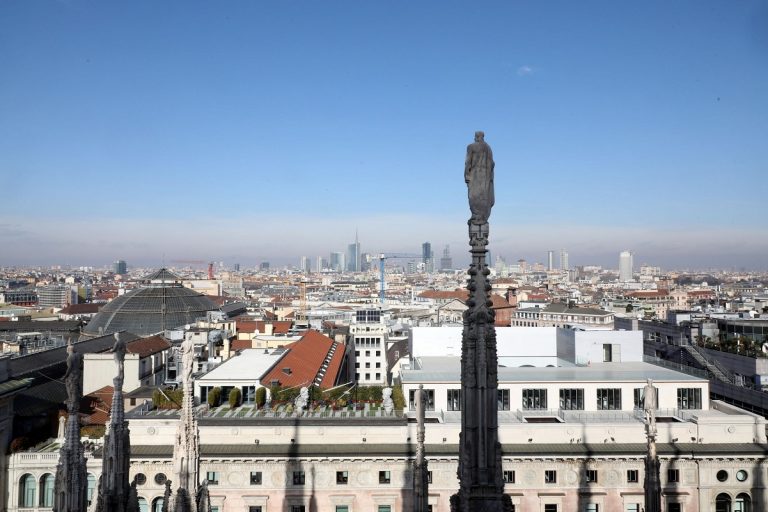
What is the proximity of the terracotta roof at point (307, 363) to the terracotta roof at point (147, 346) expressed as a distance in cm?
1027

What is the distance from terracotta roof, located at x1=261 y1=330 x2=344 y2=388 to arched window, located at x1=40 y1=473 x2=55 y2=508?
39.0ft

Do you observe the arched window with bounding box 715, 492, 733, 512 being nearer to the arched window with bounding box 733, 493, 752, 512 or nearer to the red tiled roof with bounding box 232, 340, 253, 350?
the arched window with bounding box 733, 493, 752, 512

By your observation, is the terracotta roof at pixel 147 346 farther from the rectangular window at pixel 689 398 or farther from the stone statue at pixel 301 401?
the rectangular window at pixel 689 398

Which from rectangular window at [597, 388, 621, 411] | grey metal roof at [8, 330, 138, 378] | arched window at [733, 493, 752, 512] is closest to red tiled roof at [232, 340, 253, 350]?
grey metal roof at [8, 330, 138, 378]

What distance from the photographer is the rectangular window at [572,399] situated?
31.0 metres

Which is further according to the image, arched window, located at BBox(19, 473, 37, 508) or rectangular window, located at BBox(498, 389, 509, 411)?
rectangular window, located at BBox(498, 389, 509, 411)

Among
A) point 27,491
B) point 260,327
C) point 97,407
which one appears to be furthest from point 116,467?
point 260,327

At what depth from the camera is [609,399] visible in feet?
102

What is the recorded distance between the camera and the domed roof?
76688mm

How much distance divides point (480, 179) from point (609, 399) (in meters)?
26.6

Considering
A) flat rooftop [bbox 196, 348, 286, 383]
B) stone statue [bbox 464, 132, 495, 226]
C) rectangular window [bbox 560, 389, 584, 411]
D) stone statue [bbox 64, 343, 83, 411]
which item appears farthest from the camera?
flat rooftop [bbox 196, 348, 286, 383]

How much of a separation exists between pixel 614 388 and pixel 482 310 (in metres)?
26.2

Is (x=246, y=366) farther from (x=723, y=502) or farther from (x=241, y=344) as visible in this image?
(x=723, y=502)

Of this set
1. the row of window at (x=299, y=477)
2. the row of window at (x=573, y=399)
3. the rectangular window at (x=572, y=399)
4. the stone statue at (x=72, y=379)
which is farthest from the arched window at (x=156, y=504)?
the rectangular window at (x=572, y=399)
